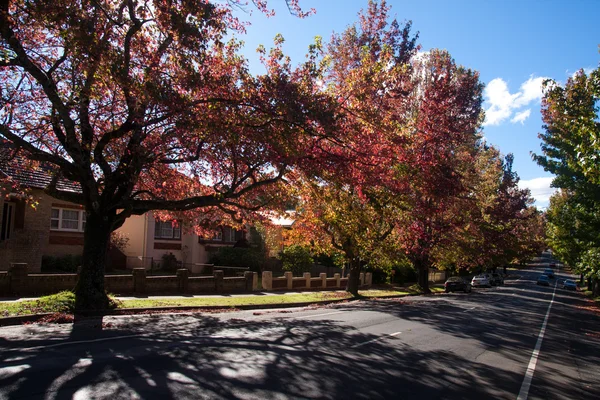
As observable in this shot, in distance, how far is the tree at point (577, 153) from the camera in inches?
523

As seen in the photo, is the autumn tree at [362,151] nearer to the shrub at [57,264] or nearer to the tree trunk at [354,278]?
the tree trunk at [354,278]

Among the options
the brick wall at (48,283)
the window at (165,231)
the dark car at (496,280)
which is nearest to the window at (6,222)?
the brick wall at (48,283)

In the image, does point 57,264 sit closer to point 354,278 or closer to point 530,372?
point 354,278

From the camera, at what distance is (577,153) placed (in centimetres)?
1561

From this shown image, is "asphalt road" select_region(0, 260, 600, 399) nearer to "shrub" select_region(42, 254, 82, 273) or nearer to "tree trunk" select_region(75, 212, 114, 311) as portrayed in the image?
"tree trunk" select_region(75, 212, 114, 311)

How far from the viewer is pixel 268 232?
3447cm

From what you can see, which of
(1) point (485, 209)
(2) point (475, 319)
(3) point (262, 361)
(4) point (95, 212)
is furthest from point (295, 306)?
(1) point (485, 209)

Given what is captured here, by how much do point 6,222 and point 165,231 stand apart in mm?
11453

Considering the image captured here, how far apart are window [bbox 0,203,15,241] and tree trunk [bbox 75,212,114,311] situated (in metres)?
9.70

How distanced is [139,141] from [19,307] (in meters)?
5.54

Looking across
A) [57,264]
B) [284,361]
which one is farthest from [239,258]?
[284,361]

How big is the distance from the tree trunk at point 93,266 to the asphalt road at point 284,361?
58.2 inches

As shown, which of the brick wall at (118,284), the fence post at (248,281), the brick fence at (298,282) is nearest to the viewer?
the brick wall at (118,284)

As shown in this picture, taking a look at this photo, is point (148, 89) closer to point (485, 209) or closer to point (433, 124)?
point (433, 124)
